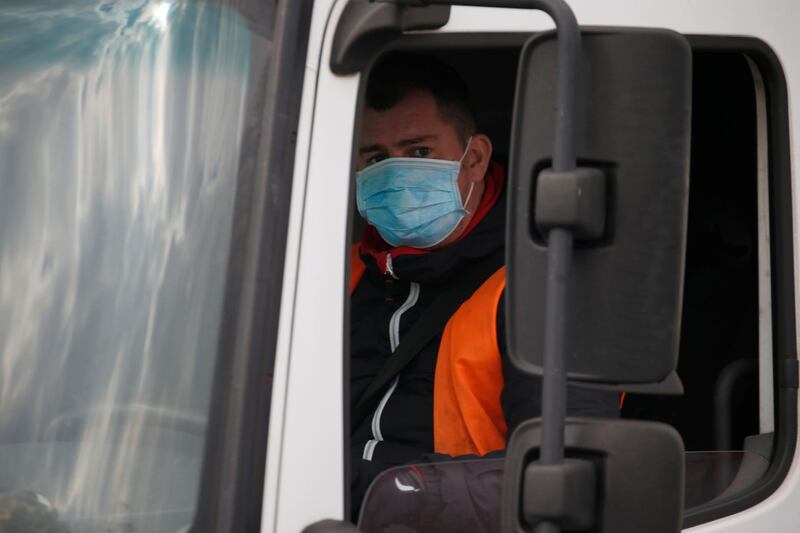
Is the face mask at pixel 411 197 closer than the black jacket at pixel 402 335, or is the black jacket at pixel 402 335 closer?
the black jacket at pixel 402 335

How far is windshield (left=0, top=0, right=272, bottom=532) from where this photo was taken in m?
1.61

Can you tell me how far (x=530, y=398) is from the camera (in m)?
2.11

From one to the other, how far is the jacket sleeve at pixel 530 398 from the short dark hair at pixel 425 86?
0.61m

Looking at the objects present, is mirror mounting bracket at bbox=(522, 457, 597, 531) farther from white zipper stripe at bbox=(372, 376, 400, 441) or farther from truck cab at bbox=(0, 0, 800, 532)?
white zipper stripe at bbox=(372, 376, 400, 441)

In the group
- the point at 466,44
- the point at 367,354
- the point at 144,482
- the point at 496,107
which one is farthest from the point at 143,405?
the point at 496,107

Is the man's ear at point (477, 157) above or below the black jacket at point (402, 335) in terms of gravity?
above

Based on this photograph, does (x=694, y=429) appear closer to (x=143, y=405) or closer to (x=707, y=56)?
(x=707, y=56)

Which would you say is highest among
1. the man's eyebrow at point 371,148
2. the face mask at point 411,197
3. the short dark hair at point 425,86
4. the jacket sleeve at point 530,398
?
the short dark hair at point 425,86

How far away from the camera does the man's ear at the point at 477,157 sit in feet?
8.84

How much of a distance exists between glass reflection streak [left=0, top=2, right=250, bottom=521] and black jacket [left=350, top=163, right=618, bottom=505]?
0.52 meters

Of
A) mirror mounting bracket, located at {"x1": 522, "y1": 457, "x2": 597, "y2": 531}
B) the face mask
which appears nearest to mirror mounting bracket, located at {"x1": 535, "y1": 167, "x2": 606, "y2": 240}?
mirror mounting bracket, located at {"x1": 522, "y1": 457, "x2": 597, "y2": 531}

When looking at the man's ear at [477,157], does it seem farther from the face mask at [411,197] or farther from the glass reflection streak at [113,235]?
the glass reflection streak at [113,235]

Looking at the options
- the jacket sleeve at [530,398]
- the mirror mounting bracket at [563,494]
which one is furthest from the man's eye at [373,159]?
the mirror mounting bracket at [563,494]

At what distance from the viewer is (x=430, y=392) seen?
7.77 feet
